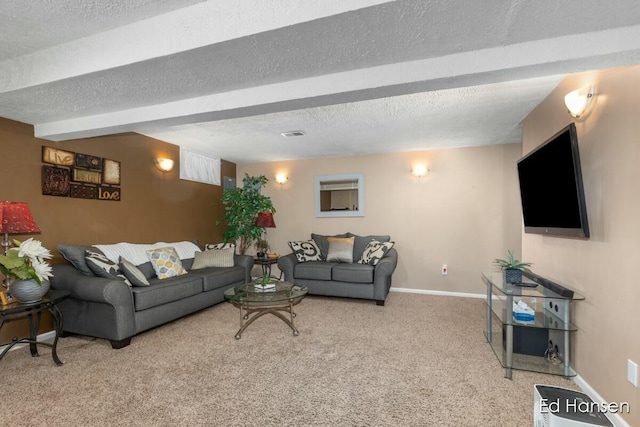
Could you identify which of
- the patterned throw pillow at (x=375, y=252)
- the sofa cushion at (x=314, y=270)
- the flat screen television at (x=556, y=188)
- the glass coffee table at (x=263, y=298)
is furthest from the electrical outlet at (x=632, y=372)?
the sofa cushion at (x=314, y=270)

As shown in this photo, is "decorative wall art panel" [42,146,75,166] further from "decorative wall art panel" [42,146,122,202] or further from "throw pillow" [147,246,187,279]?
"throw pillow" [147,246,187,279]

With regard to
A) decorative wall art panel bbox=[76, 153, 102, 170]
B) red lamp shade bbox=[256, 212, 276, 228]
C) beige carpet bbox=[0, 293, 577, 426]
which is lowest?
beige carpet bbox=[0, 293, 577, 426]

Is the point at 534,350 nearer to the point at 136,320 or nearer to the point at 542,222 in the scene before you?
the point at 542,222

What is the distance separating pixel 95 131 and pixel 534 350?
14.3 ft

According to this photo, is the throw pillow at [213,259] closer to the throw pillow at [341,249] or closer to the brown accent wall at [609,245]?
the throw pillow at [341,249]

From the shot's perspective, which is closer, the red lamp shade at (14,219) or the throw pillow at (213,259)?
the red lamp shade at (14,219)

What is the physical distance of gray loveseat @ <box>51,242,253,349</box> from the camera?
271cm

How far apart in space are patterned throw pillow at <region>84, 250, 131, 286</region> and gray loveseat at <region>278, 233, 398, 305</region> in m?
2.13

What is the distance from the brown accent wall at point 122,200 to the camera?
2.85 m

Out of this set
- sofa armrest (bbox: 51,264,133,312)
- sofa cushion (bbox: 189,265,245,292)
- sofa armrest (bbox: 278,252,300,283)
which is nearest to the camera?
sofa armrest (bbox: 51,264,133,312)

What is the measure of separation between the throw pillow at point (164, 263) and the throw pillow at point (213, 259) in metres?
0.44

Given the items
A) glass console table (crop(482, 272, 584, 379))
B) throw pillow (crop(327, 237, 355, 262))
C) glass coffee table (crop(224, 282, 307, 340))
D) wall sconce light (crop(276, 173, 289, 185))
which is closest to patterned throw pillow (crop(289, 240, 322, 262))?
throw pillow (crop(327, 237, 355, 262))

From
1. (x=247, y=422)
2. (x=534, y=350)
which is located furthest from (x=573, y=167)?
(x=247, y=422)

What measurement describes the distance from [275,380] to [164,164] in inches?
136
